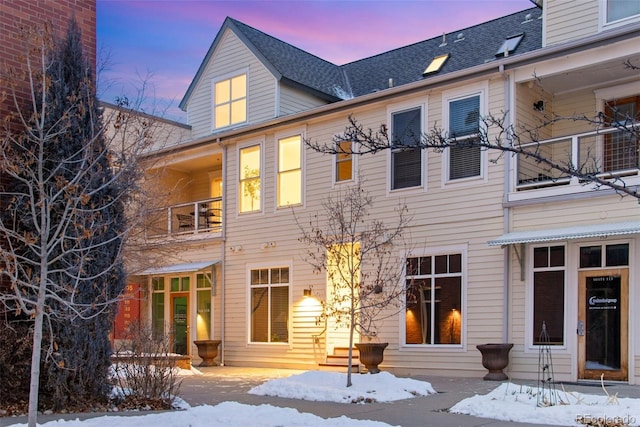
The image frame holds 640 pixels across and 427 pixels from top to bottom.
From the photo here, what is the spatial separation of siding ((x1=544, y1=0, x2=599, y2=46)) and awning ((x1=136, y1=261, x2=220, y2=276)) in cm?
1082

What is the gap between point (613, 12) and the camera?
576 inches

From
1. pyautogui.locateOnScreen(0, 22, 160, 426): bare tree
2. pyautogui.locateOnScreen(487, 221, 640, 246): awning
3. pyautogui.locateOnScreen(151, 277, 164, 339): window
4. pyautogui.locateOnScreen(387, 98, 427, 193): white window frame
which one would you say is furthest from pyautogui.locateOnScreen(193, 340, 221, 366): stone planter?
pyautogui.locateOnScreen(0, 22, 160, 426): bare tree

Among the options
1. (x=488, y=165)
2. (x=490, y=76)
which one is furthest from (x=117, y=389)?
(x=490, y=76)

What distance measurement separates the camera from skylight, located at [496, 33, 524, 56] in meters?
17.2

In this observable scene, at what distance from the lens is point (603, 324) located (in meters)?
13.6

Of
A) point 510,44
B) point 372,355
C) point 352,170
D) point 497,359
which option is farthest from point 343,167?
point 497,359

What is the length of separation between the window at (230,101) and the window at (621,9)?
1021 cm

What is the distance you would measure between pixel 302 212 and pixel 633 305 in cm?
845

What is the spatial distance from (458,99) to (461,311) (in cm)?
463

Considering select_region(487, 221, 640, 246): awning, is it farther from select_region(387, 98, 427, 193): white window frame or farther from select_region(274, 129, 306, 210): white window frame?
select_region(274, 129, 306, 210): white window frame

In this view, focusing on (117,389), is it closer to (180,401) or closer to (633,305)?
(180,401)

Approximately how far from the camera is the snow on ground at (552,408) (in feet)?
29.6

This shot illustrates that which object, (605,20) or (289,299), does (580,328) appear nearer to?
(605,20)

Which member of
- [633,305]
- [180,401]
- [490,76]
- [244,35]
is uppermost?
[244,35]
